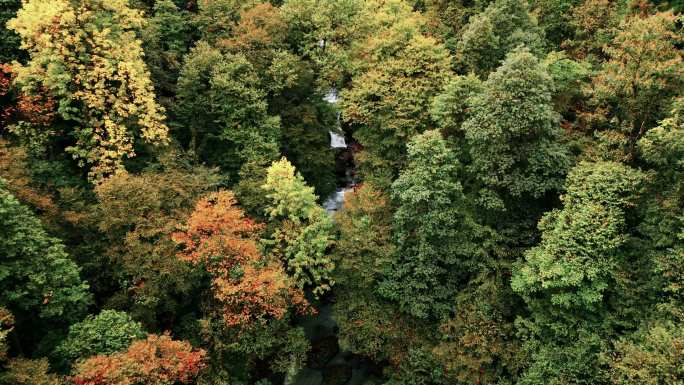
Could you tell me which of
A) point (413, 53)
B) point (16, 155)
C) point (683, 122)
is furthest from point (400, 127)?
point (16, 155)

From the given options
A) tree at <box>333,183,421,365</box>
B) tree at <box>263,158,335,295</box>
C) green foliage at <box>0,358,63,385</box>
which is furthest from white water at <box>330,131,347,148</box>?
green foliage at <box>0,358,63,385</box>

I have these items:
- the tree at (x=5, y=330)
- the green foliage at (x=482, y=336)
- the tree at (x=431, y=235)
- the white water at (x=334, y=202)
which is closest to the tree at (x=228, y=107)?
the white water at (x=334, y=202)

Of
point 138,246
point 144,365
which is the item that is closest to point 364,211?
point 138,246

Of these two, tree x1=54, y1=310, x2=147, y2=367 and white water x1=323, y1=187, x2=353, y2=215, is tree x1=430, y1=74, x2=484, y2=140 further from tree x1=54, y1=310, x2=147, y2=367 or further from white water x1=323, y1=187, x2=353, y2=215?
tree x1=54, y1=310, x2=147, y2=367

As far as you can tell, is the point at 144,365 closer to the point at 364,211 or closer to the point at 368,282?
the point at 368,282

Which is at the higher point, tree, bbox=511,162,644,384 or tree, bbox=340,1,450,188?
tree, bbox=340,1,450,188

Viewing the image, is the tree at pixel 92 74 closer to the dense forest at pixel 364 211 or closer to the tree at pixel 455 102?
the dense forest at pixel 364 211
